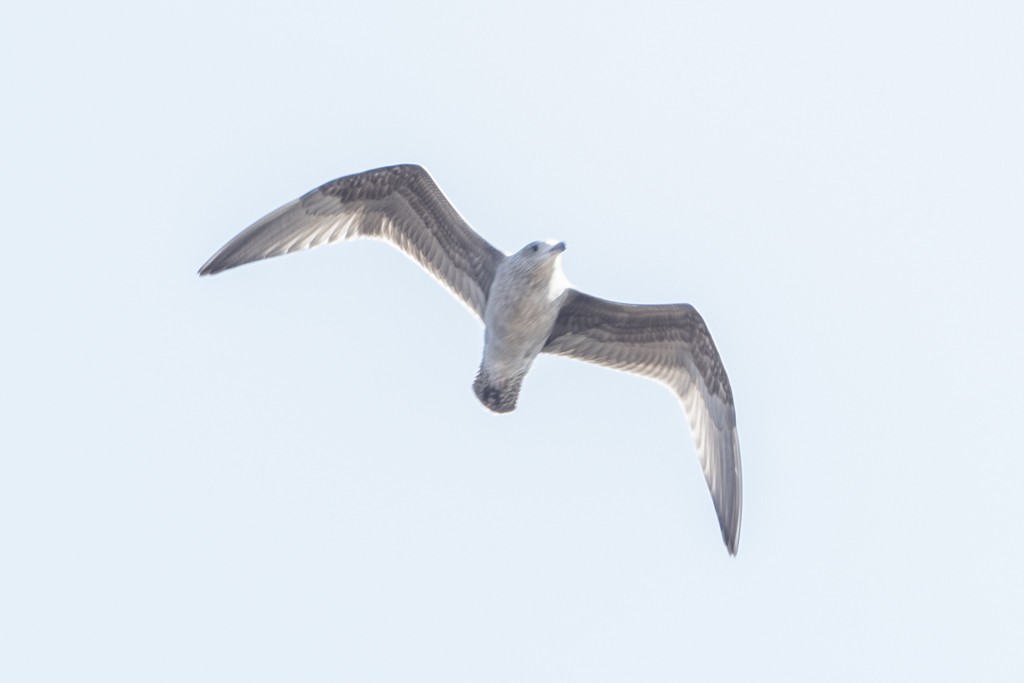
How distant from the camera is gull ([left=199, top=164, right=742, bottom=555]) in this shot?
14.6 metres

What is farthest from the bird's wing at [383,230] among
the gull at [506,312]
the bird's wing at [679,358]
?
the bird's wing at [679,358]

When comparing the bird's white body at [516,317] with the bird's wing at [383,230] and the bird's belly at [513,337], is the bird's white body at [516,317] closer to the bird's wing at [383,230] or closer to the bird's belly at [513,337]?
the bird's belly at [513,337]

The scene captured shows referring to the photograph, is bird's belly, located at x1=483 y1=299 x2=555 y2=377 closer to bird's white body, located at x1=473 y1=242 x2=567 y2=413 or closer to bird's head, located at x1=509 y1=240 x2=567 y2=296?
bird's white body, located at x1=473 y1=242 x2=567 y2=413

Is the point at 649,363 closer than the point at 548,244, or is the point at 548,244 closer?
the point at 548,244

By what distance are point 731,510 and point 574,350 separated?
7.17 ft

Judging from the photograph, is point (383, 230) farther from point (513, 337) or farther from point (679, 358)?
point (679, 358)

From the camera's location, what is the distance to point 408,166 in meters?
14.7

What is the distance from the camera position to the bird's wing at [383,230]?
14859 mm

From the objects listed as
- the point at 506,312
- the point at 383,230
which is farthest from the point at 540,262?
the point at 383,230

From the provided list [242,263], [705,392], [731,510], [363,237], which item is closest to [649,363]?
[705,392]

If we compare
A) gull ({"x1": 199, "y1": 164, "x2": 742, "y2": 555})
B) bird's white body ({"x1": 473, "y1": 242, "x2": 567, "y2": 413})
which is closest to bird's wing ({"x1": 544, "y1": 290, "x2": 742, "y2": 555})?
gull ({"x1": 199, "y1": 164, "x2": 742, "y2": 555})

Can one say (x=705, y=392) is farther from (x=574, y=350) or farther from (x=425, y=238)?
(x=425, y=238)

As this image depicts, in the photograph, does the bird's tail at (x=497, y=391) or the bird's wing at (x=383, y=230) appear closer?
the bird's tail at (x=497, y=391)

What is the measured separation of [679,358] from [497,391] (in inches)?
75.9
